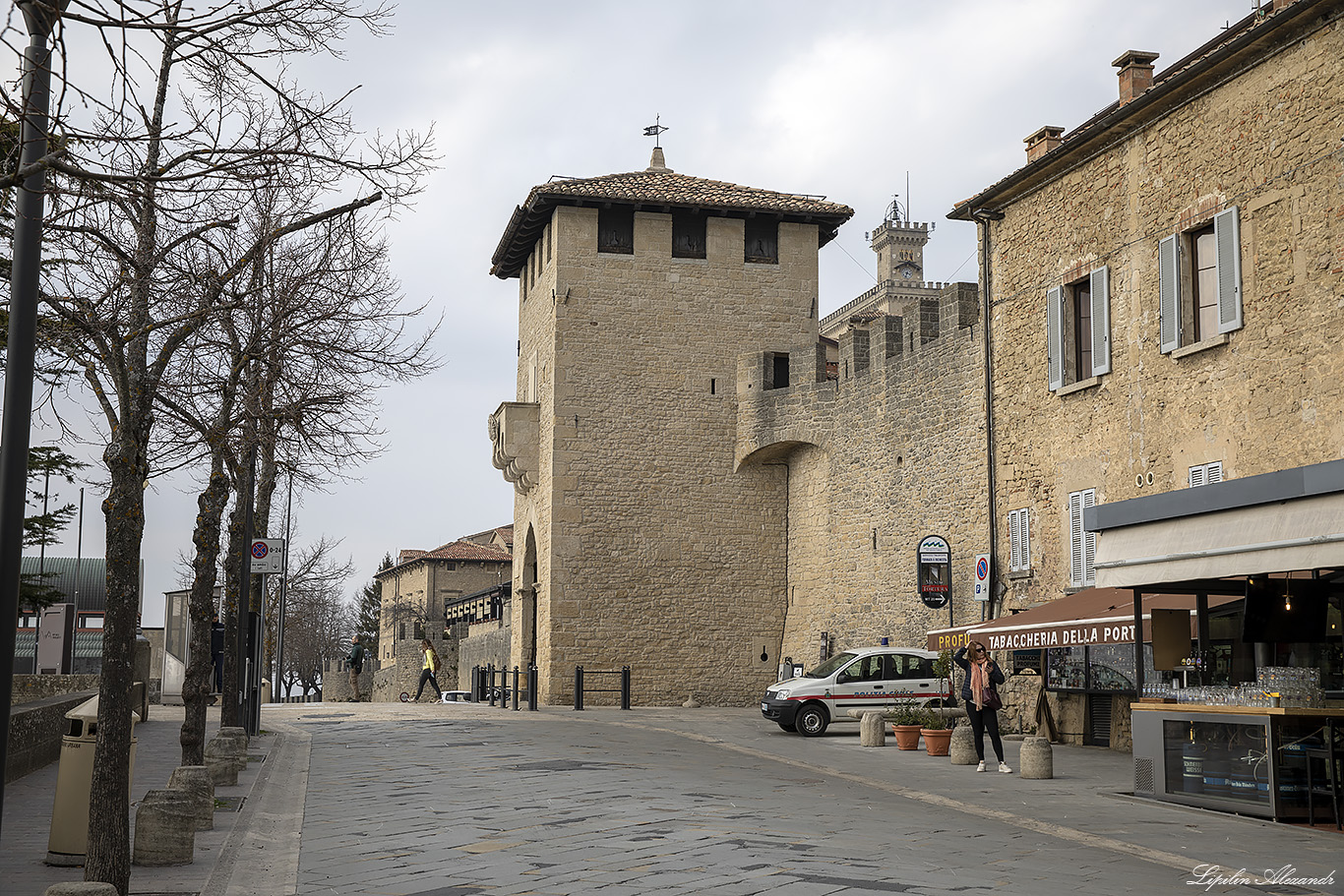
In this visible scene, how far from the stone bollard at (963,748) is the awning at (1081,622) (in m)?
1.21

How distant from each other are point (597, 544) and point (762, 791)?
1784cm

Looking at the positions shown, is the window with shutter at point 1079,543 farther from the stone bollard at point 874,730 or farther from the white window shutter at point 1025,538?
the stone bollard at point 874,730

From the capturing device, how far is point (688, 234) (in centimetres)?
3112

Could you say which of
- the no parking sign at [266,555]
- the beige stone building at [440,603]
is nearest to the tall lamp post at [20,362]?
the no parking sign at [266,555]

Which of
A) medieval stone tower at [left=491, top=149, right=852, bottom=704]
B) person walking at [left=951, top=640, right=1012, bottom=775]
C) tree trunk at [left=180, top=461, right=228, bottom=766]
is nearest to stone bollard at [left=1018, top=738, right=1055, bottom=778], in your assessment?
person walking at [left=951, top=640, right=1012, bottom=775]

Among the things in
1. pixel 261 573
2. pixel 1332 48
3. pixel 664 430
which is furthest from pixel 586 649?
pixel 1332 48

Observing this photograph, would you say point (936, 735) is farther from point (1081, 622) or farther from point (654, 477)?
point (654, 477)

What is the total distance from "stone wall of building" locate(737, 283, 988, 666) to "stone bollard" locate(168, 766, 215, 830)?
1450cm

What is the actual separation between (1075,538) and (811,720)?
16.7 feet

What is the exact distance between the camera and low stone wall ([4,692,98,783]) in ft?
40.0

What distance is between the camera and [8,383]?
221 inches

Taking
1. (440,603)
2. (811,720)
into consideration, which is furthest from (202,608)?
(440,603)

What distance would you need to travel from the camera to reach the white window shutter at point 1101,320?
18047 mm

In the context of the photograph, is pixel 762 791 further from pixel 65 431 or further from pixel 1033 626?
pixel 65 431
